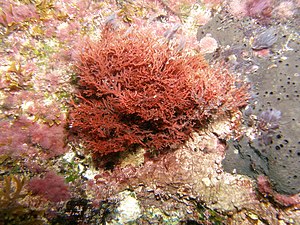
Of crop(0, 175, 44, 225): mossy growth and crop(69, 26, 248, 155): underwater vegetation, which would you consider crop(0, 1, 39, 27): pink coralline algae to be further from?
crop(0, 175, 44, 225): mossy growth

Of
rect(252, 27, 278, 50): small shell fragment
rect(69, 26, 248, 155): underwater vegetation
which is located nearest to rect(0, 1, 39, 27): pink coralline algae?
rect(69, 26, 248, 155): underwater vegetation

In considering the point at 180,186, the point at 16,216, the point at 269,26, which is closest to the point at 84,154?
the point at 16,216

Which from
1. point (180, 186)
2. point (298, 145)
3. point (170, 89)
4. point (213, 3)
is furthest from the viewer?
point (213, 3)

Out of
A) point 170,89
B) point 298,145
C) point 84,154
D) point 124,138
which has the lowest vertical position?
point 84,154

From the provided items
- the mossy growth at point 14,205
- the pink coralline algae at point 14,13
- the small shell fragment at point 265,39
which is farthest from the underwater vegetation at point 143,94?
the mossy growth at point 14,205

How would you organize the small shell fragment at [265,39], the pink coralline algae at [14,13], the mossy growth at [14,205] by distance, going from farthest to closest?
the small shell fragment at [265,39], the pink coralline algae at [14,13], the mossy growth at [14,205]

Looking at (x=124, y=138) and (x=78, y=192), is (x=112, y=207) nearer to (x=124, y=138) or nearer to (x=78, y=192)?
(x=78, y=192)

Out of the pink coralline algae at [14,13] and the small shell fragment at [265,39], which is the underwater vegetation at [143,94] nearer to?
the small shell fragment at [265,39]

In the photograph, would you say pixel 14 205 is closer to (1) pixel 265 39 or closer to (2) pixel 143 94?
(2) pixel 143 94
